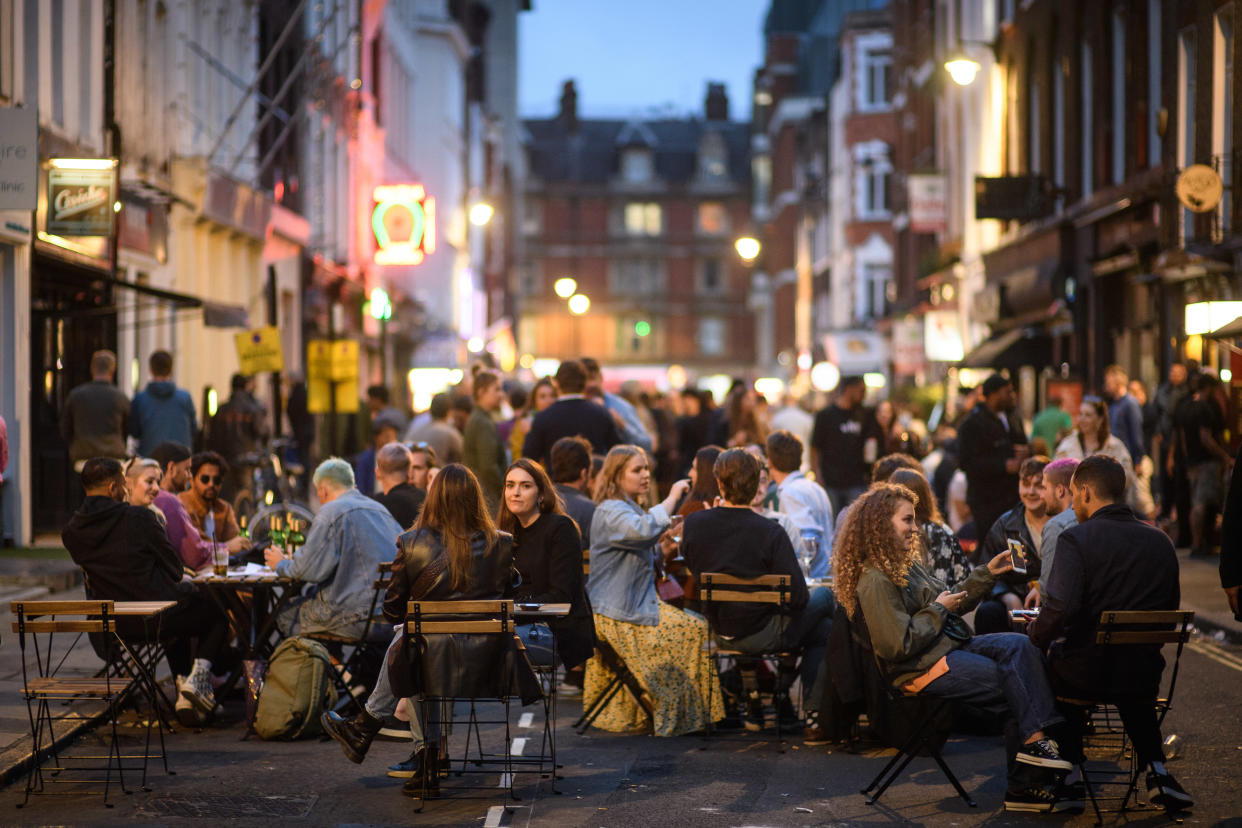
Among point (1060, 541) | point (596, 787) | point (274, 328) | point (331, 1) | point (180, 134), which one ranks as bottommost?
point (596, 787)

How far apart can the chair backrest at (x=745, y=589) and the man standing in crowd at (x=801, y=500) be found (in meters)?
1.47

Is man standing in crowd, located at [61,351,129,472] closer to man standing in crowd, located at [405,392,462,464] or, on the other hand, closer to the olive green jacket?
man standing in crowd, located at [405,392,462,464]

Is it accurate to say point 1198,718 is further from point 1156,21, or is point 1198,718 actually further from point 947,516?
point 1156,21

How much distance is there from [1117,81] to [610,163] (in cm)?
8007

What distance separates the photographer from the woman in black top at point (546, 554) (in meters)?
9.68

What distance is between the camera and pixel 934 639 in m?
8.45

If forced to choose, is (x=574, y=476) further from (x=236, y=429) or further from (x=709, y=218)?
(x=709, y=218)

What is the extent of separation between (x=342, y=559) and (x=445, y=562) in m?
1.84

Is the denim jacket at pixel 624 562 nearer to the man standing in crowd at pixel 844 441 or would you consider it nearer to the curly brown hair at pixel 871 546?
the curly brown hair at pixel 871 546

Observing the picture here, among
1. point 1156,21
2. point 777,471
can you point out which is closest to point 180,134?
point 1156,21

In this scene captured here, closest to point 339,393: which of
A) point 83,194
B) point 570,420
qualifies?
point 83,194

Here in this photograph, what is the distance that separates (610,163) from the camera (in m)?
107

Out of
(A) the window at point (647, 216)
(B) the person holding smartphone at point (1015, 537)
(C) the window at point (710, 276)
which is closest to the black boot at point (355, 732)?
(B) the person holding smartphone at point (1015, 537)

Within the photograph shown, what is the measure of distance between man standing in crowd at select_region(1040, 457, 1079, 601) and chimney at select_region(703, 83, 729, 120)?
103373mm
